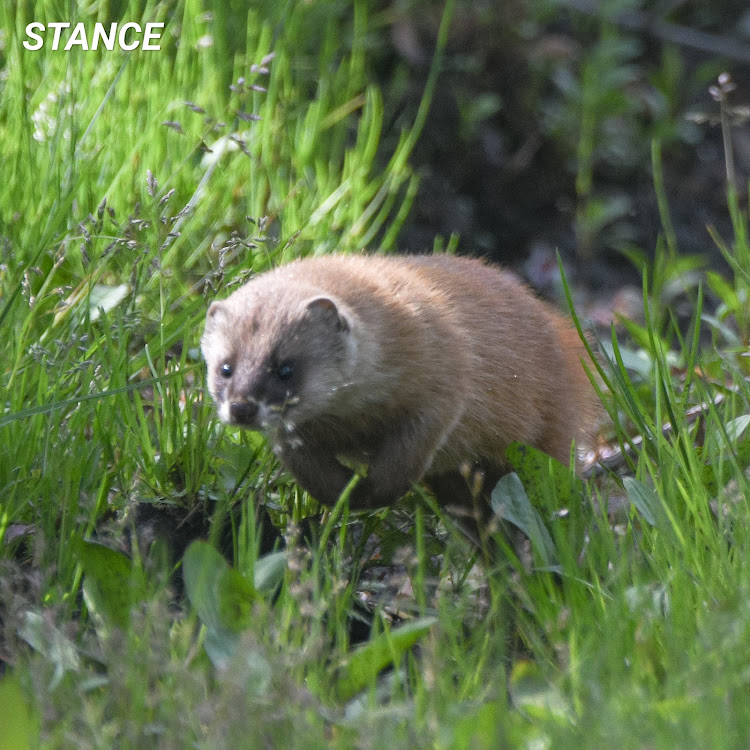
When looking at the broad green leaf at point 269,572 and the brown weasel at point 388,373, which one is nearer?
the broad green leaf at point 269,572

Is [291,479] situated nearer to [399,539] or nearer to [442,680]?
[399,539]

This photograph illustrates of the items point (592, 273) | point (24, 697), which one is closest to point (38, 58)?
point (24, 697)

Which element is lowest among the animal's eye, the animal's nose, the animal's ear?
the animal's nose

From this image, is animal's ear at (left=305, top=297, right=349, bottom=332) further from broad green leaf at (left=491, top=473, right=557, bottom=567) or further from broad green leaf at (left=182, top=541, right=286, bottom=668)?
broad green leaf at (left=182, top=541, right=286, bottom=668)

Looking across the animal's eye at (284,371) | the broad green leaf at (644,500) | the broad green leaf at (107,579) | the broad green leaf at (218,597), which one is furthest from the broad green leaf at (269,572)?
the broad green leaf at (644,500)

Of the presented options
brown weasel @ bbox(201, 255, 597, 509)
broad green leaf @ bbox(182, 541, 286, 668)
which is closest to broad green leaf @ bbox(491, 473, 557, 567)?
brown weasel @ bbox(201, 255, 597, 509)

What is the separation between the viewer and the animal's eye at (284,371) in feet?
9.08

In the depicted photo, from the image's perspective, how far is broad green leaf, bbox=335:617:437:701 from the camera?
2.10 metres

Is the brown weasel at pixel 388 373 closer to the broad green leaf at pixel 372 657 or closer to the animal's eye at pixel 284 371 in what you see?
the animal's eye at pixel 284 371

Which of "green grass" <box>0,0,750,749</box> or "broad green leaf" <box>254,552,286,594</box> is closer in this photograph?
"green grass" <box>0,0,750,749</box>

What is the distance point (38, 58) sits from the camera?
4176 millimetres

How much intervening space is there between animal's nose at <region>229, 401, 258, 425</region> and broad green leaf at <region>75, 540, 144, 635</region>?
43 cm

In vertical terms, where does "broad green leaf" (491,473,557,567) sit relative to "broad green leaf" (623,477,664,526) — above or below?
below

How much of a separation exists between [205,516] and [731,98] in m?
5.69
